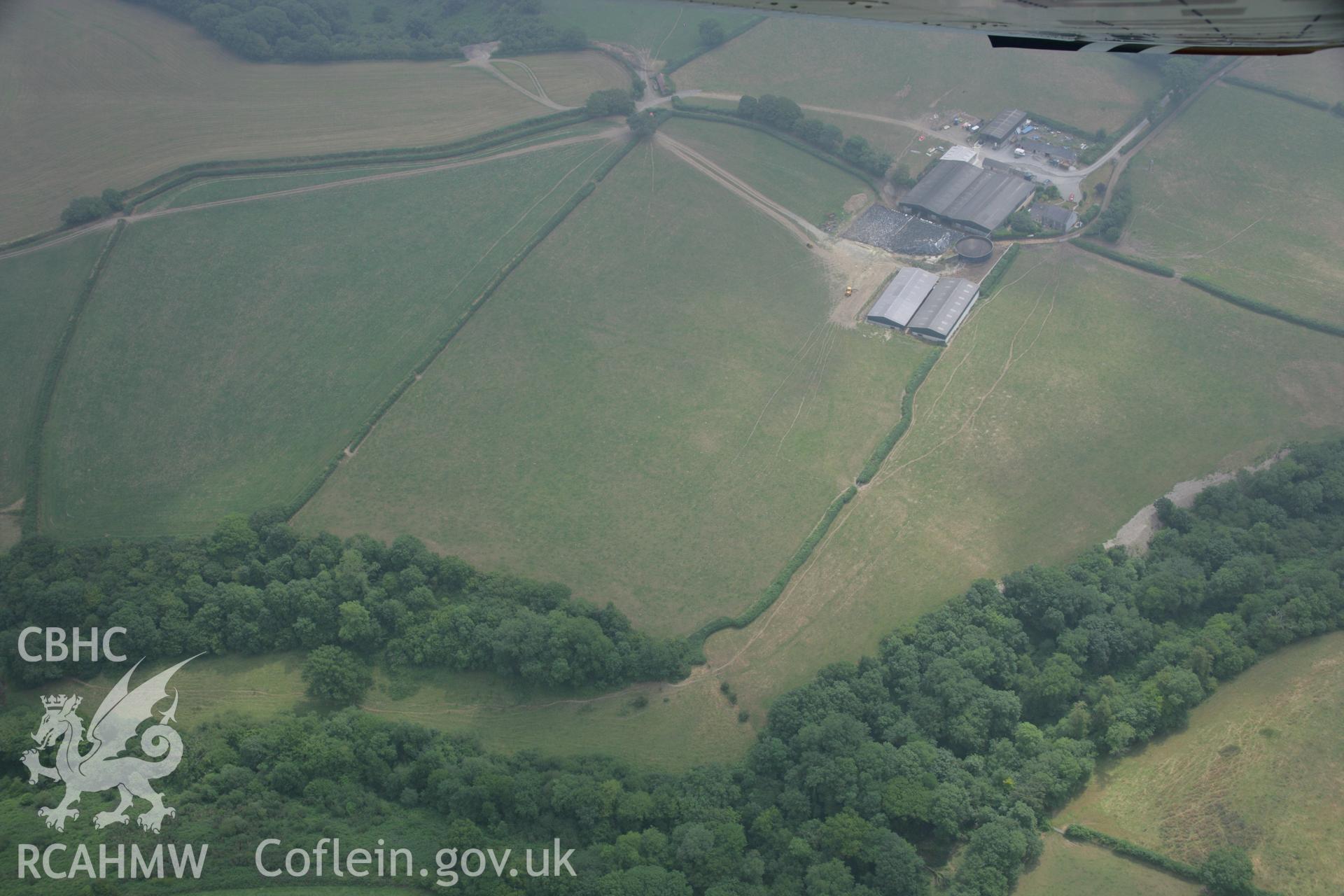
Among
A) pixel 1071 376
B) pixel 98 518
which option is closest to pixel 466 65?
pixel 98 518

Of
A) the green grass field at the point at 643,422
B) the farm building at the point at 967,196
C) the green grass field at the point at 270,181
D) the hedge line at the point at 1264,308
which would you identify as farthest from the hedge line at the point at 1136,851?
the green grass field at the point at 270,181

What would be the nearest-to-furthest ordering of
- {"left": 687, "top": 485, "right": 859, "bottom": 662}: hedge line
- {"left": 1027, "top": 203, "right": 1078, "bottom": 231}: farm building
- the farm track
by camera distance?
{"left": 687, "top": 485, "right": 859, "bottom": 662}: hedge line → {"left": 1027, "top": 203, "right": 1078, "bottom": 231}: farm building → the farm track

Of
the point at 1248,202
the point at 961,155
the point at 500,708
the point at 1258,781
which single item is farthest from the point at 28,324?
the point at 1248,202

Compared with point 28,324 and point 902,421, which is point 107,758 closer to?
point 28,324

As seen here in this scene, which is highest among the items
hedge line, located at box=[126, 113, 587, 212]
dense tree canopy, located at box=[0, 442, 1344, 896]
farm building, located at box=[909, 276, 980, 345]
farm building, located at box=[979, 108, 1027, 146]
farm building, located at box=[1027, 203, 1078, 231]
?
hedge line, located at box=[126, 113, 587, 212]

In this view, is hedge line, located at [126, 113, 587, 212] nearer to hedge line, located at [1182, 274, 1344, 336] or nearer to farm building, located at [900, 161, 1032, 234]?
farm building, located at [900, 161, 1032, 234]

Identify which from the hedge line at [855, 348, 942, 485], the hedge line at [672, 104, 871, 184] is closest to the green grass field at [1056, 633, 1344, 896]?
the hedge line at [855, 348, 942, 485]
